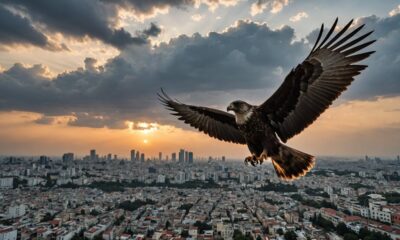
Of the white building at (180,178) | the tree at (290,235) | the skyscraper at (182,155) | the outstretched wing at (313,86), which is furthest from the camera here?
the skyscraper at (182,155)

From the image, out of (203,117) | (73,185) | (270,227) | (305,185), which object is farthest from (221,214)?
(73,185)

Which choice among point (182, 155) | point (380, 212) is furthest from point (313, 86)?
point (182, 155)

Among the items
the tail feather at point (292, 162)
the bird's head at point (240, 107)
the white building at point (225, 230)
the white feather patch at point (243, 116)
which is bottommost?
the white building at point (225, 230)

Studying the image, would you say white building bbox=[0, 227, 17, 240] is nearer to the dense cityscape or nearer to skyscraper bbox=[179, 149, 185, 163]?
the dense cityscape

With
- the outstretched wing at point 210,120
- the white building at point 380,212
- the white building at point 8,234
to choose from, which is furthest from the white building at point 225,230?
the outstretched wing at point 210,120

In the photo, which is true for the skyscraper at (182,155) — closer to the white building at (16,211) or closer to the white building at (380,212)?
the white building at (16,211)

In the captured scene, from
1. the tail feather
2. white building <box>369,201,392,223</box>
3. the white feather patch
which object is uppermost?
the white feather patch

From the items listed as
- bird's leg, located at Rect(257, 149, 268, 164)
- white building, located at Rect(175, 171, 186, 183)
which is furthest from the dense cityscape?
bird's leg, located at Rect(257, 149, 268, 164)
